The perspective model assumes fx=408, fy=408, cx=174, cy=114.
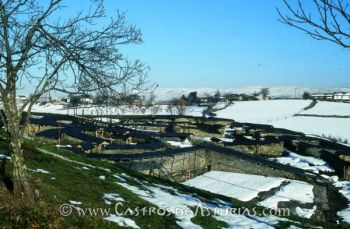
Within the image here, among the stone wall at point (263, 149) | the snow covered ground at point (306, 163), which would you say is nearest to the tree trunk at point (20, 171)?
the snow covered ground at point (306, 163)

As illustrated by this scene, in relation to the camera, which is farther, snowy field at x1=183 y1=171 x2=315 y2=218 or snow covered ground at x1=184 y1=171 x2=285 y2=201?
snow covered ground at x1=184 y1=171 x2=285 y2=201

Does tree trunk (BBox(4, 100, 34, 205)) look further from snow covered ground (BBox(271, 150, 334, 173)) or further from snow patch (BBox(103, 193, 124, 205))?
snow covered ground (BBox(271, 150, 334, 173))

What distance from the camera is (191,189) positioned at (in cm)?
1565

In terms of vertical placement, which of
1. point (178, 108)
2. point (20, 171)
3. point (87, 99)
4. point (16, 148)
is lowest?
point (178, 108)

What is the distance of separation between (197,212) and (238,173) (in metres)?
17.7

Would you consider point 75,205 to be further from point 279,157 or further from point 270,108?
point 270,108

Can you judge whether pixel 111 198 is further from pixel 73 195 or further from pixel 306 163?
pixel 306 163

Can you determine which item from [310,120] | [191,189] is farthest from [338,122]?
[191,189]

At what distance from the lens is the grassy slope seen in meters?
6.97

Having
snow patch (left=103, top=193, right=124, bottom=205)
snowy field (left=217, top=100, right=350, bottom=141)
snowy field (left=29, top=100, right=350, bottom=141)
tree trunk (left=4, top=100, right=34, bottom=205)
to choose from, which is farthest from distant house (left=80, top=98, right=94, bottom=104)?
→ snowy field (left=217, top=100, right=350, bottom=141)

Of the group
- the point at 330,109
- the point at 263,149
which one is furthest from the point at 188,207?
the point at 330,109

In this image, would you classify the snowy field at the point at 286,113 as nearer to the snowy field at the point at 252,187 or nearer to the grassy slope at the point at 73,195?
the snowy field at the point at 252,187

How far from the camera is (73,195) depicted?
10516 mm

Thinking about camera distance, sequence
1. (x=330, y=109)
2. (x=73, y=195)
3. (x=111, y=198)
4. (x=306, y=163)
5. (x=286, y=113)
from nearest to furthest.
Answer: (x=73, y=195)
(x=111, y=198)
(x=306, y=163)
(x=330, y=109)
(x=286, y=113)
